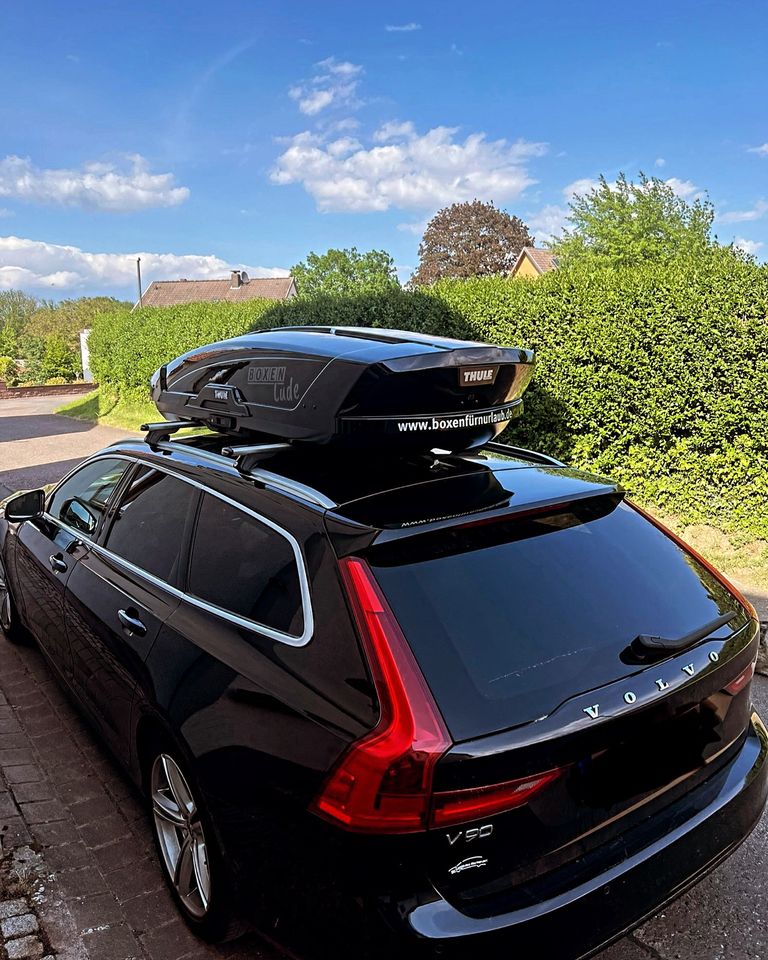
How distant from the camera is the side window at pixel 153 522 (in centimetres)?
277

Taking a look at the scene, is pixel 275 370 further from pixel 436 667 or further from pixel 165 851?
pixel 165 851

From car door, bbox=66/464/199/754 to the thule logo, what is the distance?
109cm

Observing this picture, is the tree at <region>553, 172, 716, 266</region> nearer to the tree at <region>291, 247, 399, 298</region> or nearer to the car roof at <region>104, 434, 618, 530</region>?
the car roof at <region>104, 434, 618, 530</region>

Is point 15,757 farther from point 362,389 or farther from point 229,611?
point 362,389

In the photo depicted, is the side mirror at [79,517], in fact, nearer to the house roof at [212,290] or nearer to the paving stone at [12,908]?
the paving stone at [12,908]

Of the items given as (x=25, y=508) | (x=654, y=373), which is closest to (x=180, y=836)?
(x=25, y=508)

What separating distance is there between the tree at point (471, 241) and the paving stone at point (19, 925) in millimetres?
57147

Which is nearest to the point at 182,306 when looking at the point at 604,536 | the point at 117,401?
the point at 117,401

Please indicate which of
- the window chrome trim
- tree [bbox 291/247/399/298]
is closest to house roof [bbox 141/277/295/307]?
tree [bbox 291/247/399/298]

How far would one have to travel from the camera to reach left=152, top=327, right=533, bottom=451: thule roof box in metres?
2.36

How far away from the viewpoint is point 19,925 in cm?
244

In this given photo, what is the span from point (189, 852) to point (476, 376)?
6.20ft

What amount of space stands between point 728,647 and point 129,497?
246 cm

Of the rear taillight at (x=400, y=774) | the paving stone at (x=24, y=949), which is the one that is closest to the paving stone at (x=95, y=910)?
the paving stone at (x=24, y=949)
